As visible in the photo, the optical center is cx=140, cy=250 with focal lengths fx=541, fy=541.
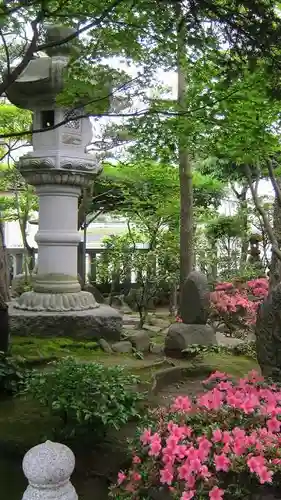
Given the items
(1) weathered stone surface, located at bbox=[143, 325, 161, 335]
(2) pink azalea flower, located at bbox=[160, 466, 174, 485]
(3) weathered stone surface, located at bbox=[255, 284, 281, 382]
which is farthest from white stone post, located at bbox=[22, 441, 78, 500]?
(1) weathered stone surface, located at bbox=[143, 325, 161, 335]

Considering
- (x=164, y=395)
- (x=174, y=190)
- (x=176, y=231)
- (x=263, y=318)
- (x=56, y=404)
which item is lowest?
(x=164, y=395)

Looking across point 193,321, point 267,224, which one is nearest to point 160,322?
point 193,321

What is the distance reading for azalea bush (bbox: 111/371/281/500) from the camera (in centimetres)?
207

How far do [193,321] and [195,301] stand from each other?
262 millimetres

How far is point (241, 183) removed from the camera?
14617 mm

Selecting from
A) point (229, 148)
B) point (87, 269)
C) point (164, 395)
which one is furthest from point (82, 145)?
point (87, 269)

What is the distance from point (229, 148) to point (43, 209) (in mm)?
3102

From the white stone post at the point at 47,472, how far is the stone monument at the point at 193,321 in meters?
4.06

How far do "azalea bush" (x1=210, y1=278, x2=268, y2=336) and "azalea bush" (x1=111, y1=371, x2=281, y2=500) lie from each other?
4051mm

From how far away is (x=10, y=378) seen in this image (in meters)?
4.46

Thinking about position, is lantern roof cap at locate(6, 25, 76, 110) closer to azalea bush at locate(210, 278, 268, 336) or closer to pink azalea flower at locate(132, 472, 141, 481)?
azalea bush at locate(210, 278, 268, 336)

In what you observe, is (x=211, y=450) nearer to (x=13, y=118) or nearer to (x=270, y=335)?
(x=270, y=335)

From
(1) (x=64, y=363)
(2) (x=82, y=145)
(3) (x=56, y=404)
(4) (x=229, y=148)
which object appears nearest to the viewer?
(3) (x=56, y=404)

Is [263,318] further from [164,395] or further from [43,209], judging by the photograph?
[43,209]
